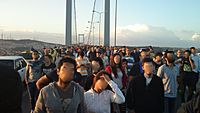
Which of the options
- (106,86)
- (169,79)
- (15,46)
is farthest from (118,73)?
(15,46)

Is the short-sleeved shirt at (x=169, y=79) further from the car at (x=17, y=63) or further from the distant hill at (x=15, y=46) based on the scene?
the distant hill at (x=15, y=46)

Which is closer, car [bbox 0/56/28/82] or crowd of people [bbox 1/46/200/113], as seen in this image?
crowd of people [bbox 1/46/200/113]

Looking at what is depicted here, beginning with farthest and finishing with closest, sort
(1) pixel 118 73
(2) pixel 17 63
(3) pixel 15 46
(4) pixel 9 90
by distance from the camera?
1. (3) pixel 15 46
2. (2) pixel 17 63
3. (1) pixel 118 73
4. (4) pixel 9 90

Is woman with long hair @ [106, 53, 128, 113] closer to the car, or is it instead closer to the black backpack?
the black backpack

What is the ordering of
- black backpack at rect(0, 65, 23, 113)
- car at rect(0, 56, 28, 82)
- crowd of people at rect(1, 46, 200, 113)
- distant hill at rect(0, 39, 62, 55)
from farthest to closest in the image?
distant hill at rect(0, 39, 62, 55) < car at rect(0, 56, 28, 82) < crowd of people at rect(1, 46, 200, 113) < black backpack at rect(0, 65, 23, 113)

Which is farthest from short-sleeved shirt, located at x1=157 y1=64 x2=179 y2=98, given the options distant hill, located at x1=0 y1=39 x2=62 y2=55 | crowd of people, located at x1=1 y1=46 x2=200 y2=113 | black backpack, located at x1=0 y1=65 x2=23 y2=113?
distant hill, located at x1=0 y1=39 x2=62 y2=55

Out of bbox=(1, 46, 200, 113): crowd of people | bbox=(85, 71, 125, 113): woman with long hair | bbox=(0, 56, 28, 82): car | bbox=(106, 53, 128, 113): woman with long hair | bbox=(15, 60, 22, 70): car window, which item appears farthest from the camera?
bbox=(15, 60, 22, 70): car window


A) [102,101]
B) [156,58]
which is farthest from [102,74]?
[156,58]

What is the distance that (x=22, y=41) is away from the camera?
8219 cm

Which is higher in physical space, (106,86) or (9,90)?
(9,90)

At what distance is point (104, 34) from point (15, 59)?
36.0 metres

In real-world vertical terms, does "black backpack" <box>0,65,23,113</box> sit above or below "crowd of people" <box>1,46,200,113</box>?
above

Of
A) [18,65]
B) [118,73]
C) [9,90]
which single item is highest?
[9,90]

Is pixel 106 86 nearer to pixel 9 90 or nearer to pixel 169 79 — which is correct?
pixel 9 90
